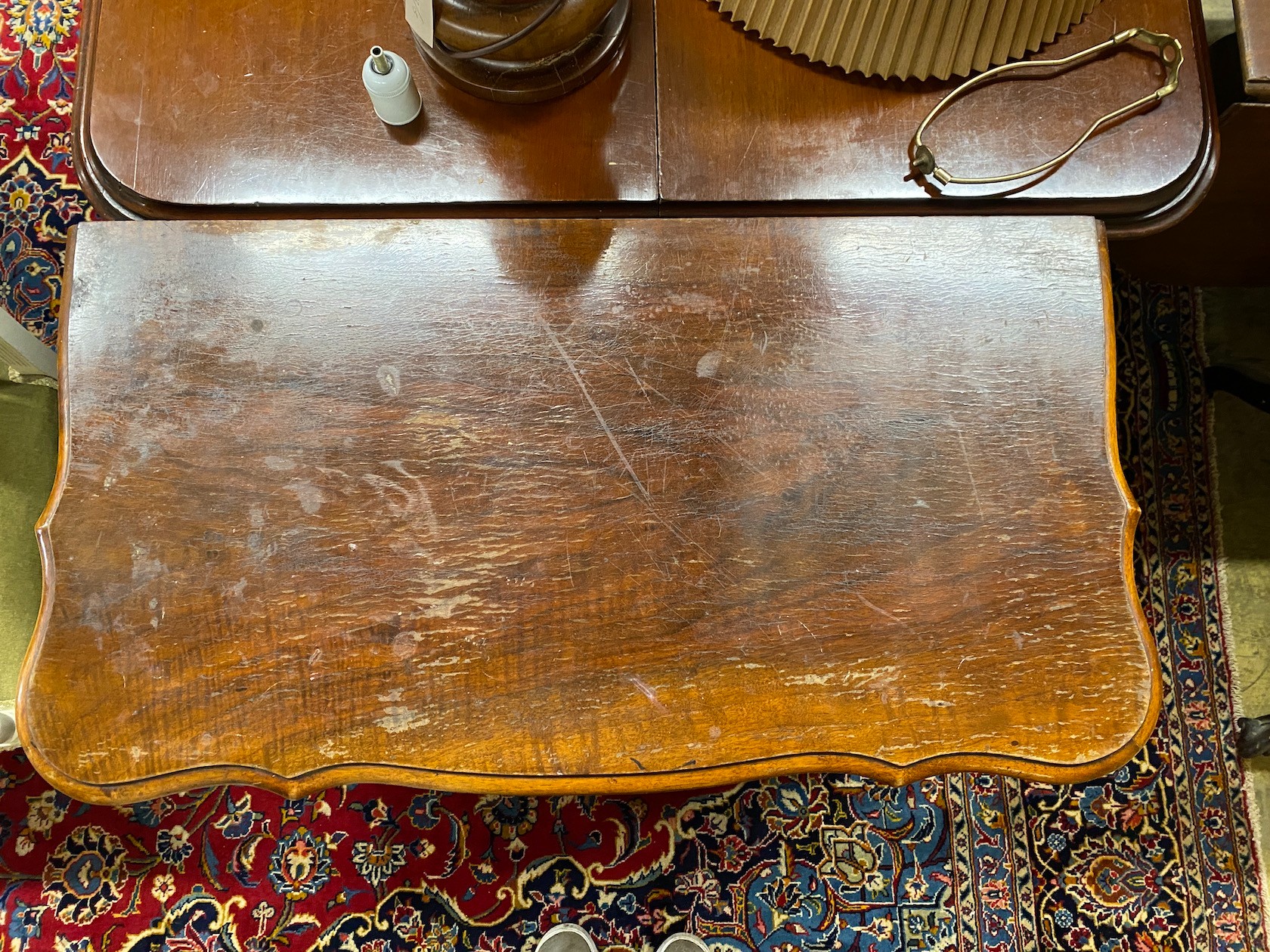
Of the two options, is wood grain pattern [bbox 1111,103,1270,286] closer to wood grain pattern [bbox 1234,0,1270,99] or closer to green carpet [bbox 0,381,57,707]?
wood grain pattern [bbox 1234,0,1270,99]

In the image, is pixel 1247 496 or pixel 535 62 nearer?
pixel 535 62

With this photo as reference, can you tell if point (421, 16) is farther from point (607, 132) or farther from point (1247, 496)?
point (1247, 496)

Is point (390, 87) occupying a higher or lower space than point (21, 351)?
higher

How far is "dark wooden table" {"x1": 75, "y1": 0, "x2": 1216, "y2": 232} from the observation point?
0.97 m

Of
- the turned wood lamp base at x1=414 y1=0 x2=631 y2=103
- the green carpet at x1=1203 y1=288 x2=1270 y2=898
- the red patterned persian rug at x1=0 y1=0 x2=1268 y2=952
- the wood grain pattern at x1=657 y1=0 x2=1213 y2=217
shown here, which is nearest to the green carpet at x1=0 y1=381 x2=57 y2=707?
the red patterned persian rug at x1=0 y1=0 x2=1268 y2=952

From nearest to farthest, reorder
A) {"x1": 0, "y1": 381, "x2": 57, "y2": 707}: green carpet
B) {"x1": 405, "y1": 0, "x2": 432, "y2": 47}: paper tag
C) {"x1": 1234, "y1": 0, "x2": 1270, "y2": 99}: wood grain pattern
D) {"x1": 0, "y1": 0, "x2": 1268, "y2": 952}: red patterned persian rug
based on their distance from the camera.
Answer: {"x1": 405, "y1": 0, "x2": 432, "y2": 47}: paper tag, {"x1": 1234, "y1": 0, "x2": 1270, "y2": 99}: wood grain pattern, {"x1": 0, "y1": 381, "x2": 57, "y2": 707}: green carpet, {"x1": 0, "y1": 0, "x2": 1268, "y2": 952}: red patterned persian rug

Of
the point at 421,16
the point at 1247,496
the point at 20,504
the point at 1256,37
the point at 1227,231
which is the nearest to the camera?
the point at 421,16

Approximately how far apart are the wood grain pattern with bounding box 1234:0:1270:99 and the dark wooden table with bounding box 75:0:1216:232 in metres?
0.04

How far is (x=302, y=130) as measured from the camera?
0.98m

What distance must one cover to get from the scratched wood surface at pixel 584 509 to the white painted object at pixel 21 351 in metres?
0.27

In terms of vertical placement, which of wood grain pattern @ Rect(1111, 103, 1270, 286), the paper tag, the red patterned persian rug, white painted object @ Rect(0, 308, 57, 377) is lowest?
the red patterned persian rug

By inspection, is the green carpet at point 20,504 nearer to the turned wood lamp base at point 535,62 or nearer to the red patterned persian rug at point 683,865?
the red patterned persian rug at point 683,865

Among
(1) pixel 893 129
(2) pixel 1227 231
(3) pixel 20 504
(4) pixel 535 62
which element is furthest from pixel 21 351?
(2) pixel 1227 231

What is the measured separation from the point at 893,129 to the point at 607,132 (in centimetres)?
32
